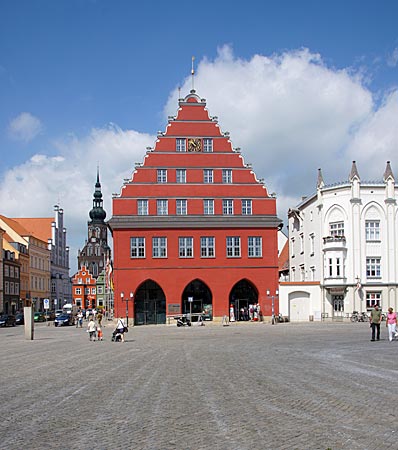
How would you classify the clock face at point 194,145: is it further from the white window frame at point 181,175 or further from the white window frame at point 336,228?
the white window frame at point 336,228

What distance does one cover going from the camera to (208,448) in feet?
27.2

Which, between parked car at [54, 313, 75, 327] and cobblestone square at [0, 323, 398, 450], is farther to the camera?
parked car at [54, 313, 75, 327]

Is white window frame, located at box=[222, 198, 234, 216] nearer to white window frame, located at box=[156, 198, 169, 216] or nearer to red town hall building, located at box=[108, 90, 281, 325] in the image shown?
red town hall building, located at box=[108, 90, 281, 325]

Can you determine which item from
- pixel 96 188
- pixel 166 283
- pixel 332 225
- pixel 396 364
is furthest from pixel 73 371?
pixel 96 188

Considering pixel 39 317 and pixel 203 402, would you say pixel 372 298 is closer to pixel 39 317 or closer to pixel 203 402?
pixel 39 317

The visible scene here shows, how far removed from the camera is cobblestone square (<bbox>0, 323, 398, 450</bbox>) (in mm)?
8867

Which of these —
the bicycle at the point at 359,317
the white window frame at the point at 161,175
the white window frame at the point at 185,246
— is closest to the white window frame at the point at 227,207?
the white window frame at the point at 185,246

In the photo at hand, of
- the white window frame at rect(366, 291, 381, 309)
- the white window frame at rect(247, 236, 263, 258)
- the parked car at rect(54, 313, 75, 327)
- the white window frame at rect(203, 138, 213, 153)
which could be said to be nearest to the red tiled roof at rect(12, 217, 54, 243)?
the parked car at rect(54, 313, 75, 327)

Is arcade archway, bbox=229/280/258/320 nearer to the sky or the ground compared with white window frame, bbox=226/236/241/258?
nearer to the ground

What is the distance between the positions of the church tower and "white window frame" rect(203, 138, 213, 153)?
105661 mm

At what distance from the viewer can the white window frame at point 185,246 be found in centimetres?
→ 5788

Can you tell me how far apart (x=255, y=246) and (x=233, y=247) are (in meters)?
1.99

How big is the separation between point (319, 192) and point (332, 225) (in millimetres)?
3337

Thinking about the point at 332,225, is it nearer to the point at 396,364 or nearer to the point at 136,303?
the point at 136,303
